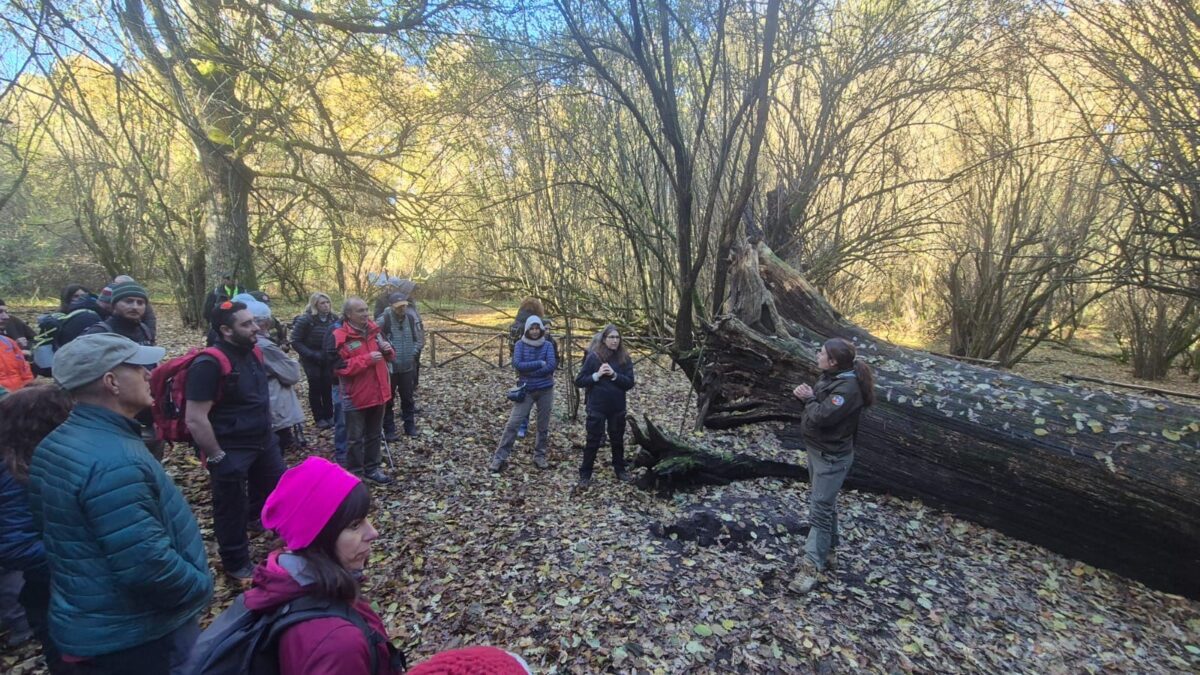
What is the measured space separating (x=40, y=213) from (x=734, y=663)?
59.3 ft

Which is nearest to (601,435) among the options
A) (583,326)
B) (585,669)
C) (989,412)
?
(585,669)

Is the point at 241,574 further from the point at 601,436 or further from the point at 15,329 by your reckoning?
the point at 15,329

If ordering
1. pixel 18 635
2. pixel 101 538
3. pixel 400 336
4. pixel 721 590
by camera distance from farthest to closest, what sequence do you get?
1. pixel 400 336
2. pixel 721 590
3. pixel 18 635
4. pixel 101 538

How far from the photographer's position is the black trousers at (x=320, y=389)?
6.26 metres

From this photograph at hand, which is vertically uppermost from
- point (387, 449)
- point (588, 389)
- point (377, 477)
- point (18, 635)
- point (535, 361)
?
point (535, 361)

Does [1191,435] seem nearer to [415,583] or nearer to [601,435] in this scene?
[601,435]

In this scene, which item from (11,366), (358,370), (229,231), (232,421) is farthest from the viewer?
(229,231)

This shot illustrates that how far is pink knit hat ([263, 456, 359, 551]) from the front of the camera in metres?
1.32

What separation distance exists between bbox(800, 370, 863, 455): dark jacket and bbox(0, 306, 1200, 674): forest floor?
0.94 meters

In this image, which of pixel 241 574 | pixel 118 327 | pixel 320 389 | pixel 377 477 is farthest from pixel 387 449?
pixel 118 327

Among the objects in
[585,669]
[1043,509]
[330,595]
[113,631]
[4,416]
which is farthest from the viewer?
[1043,509]

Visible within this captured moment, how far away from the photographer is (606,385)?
17.0 feet

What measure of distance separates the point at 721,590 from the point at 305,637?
116 inches

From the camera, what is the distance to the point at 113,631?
1.80 meters
